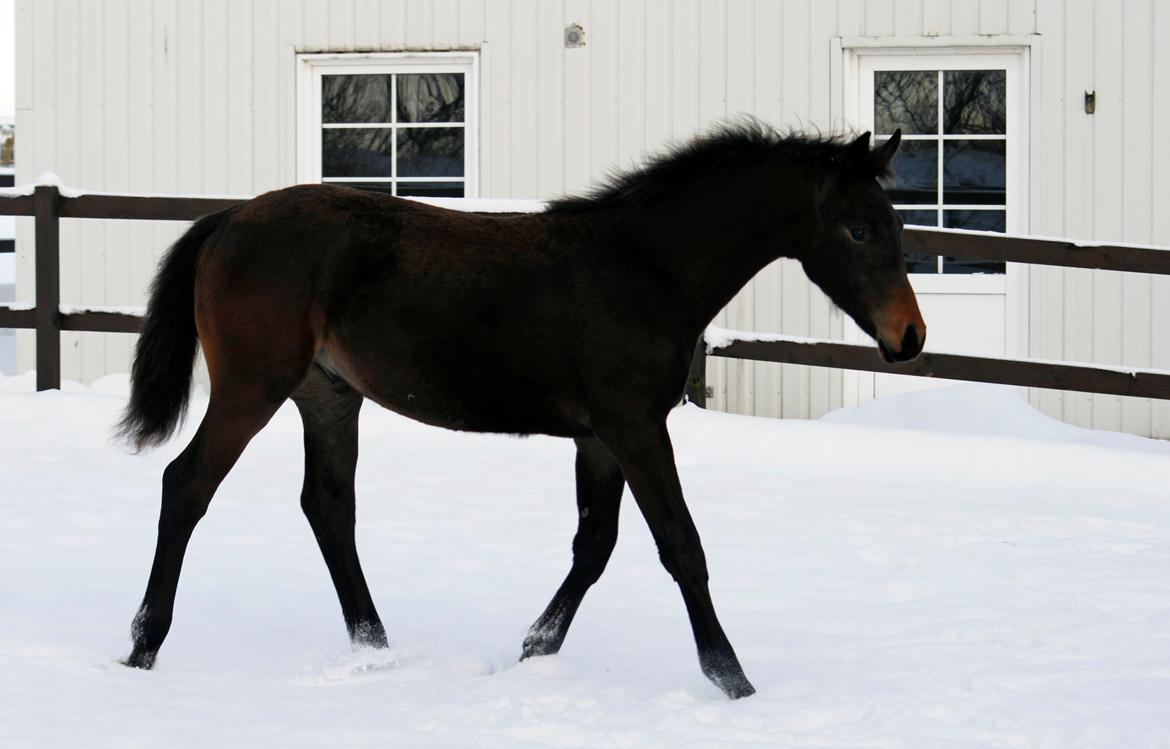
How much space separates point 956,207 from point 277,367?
19.5 ft

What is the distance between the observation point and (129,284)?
9344 mm

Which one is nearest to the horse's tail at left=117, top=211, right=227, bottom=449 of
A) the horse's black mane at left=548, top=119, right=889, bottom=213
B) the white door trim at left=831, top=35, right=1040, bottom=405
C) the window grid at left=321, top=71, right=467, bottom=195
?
the horse's black mane at left=548, top=119, right=889, bottom=213

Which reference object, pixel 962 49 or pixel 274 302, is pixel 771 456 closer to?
pixel 962 49

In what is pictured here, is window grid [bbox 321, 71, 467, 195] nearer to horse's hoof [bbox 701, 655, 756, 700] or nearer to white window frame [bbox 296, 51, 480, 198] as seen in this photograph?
white window frame [bbox 296, 51, 480, 198]

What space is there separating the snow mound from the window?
0.78m

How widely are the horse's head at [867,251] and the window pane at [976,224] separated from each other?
521 centimetres

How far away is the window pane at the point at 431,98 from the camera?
30.2ft

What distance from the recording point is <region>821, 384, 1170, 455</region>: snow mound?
8141 mm

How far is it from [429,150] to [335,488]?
5.45 metres

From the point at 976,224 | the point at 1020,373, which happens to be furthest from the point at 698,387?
the point at 976,224

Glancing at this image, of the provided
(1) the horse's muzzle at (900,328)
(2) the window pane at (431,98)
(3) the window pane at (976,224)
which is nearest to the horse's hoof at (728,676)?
(1) the horse's muzzle at (900,328)

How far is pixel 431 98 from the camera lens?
30.3 ft

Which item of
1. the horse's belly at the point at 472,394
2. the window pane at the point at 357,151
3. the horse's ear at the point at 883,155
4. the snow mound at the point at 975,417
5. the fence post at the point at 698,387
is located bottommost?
the snow mound at the point at 975,417

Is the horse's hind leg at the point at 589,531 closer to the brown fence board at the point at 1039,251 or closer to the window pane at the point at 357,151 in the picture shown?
the brown fence board at the point at 1039,251
